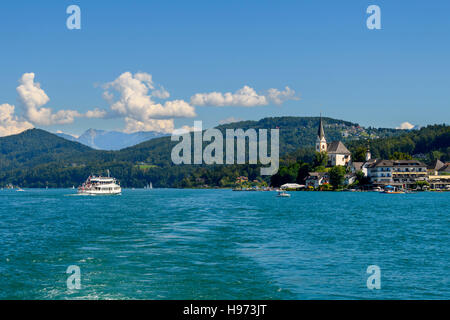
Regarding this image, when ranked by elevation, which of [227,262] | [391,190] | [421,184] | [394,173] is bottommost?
[391,190]

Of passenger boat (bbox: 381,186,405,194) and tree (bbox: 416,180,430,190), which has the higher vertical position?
tree (bbox: 416,180,430,190)

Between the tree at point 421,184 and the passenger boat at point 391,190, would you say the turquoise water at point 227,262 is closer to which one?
the passenger boat at point 391,190

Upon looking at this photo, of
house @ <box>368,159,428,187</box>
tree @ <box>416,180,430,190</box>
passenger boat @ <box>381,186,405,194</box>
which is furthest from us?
house @ <box>368,159,428,187</box>

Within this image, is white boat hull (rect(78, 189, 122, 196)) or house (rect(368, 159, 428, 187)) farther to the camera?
house (rect(368, 159, 428, 187))

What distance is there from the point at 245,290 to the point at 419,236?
2793cm

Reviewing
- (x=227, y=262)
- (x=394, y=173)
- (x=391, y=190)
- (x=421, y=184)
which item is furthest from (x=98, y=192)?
(x=227, y=262)

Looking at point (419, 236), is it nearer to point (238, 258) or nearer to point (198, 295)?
point (238, 258)

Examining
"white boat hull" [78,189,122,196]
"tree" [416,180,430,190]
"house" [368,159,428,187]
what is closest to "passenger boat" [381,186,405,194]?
"house" [368,159,428,187]

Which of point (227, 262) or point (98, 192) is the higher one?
point (227, 262)

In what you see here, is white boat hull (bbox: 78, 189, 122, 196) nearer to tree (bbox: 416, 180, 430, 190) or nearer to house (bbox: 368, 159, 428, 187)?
house (bbox: 368, 159, 428, 187)

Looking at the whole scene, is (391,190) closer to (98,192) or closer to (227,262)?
(98,192)

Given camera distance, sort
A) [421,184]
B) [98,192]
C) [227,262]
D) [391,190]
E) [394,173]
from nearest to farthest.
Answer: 1. [227,262]
2. [391,190]
3. [98,192]
4. [421,184]
5. [394,173]

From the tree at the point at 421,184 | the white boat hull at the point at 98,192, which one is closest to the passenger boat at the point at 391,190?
the tree at the point at 421,184

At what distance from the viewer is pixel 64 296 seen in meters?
21.7
